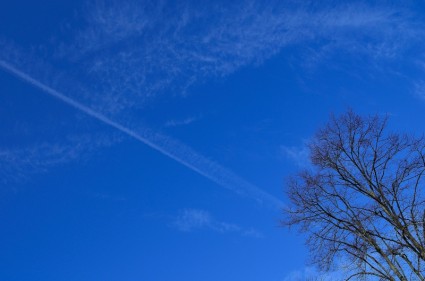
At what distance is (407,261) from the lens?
42.2 feet

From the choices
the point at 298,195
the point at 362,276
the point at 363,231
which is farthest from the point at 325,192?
the point at 362,276

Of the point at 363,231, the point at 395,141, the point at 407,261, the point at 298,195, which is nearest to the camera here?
the point at 407,261

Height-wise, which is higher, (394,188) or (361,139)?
(361,139)

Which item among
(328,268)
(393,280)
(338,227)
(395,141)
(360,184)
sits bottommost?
(393,280)

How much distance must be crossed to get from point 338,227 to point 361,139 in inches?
125

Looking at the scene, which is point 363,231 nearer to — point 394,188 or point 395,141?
point 394,188

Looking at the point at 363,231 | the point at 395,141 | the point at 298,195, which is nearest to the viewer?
the point at 363,231

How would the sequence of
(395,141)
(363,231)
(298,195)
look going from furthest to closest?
(298,195), (395,141), (363,231)

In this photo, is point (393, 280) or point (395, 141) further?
point (395, 141)

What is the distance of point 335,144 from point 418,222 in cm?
385

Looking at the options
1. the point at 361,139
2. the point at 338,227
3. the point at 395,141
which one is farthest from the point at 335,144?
the point at 338,227

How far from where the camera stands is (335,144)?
15602 mm

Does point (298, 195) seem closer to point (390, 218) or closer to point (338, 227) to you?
point (338, 227)

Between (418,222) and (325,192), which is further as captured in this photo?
(325,192)
